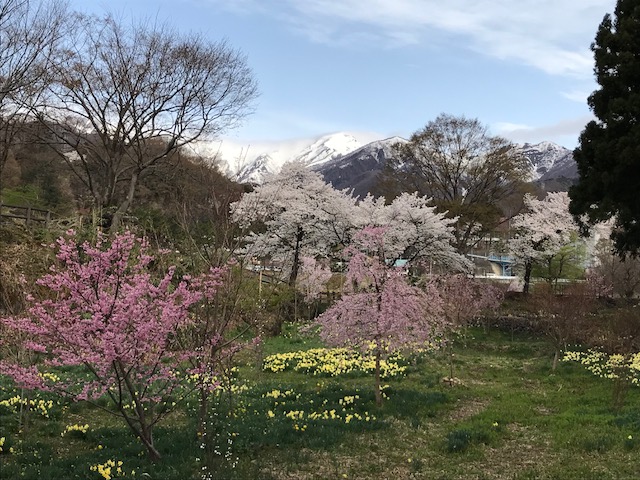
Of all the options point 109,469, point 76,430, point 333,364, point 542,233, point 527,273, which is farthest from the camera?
point 527,273

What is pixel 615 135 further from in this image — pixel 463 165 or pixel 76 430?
pixel 463 165

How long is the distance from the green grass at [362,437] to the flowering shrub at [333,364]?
1350mm

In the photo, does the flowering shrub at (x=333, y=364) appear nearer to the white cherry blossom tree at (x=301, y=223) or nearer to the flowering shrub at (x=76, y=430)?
the flowering shrub at (x=76, y=430)

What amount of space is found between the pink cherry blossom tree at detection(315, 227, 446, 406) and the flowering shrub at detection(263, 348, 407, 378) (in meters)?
2.92

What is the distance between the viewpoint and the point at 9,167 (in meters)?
37.0

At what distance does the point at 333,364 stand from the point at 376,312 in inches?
177

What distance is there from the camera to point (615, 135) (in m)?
14.1

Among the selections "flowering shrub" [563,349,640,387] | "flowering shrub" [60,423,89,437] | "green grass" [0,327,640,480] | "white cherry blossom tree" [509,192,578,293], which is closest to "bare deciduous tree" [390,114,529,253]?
"white cherry blossom tree" [509,192,578,293]

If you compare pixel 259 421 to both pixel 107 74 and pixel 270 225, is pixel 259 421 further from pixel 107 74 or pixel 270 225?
pixel 270 225

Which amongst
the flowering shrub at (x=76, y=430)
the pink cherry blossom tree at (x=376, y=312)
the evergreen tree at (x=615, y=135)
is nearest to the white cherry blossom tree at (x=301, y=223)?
the evergreen tree at (x=615, y=135)

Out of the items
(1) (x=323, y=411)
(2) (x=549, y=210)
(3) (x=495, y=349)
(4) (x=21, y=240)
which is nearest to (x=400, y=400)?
(1) (x=323, y=411)

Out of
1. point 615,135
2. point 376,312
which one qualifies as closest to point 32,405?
point 376,312

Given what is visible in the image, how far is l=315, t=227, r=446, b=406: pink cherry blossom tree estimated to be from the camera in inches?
364

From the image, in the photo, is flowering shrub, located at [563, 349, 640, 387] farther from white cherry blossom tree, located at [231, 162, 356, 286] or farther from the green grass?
white cherry blossom tree, located at [231, 162, 356, 286]
